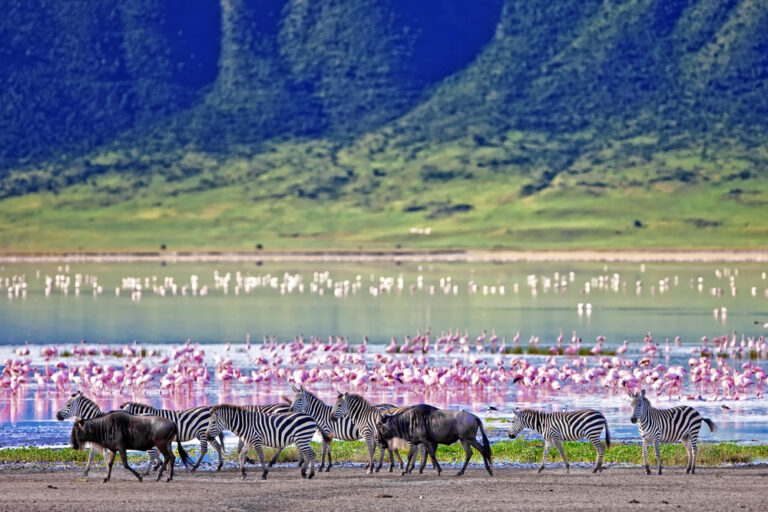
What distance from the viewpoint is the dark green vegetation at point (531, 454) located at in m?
22.5

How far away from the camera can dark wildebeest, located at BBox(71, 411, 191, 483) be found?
19750 millimetres

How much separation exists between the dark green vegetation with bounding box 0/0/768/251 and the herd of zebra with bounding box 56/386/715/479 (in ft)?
382

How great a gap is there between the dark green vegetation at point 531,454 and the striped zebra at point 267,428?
1.89 m

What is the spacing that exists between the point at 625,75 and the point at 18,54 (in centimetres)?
7837

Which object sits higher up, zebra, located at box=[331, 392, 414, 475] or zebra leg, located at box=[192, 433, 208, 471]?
zebra, located at box=[331, 392, 414, 475]

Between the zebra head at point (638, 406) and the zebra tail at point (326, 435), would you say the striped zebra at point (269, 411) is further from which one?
the zebra head at point (638, 406)

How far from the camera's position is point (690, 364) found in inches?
1465

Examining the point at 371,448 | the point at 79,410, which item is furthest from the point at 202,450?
the point at 371,448

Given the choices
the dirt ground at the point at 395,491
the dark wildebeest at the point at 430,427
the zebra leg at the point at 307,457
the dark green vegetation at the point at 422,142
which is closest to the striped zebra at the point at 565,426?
the dirt ground at the point at 395,491

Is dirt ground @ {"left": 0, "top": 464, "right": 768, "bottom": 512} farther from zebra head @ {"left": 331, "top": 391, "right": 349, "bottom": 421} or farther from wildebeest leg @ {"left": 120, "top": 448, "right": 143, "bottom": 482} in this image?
zebra head @ {"left": 331, "top": 391, "right": 349, "bottom": 421}

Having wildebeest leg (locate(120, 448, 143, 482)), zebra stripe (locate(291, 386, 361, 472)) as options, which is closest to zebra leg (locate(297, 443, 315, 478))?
zebra stripe (locate(291, 386, 361, 472))

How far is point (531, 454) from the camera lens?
2292 cm

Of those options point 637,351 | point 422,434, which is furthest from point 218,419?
point 637,351

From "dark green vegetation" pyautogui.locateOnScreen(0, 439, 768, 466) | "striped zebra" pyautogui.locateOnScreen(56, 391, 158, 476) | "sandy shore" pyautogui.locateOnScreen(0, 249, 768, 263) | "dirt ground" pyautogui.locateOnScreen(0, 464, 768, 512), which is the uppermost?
"sandy shore" pyautogui.locateOnScreen(0, 249, 768, 263)
